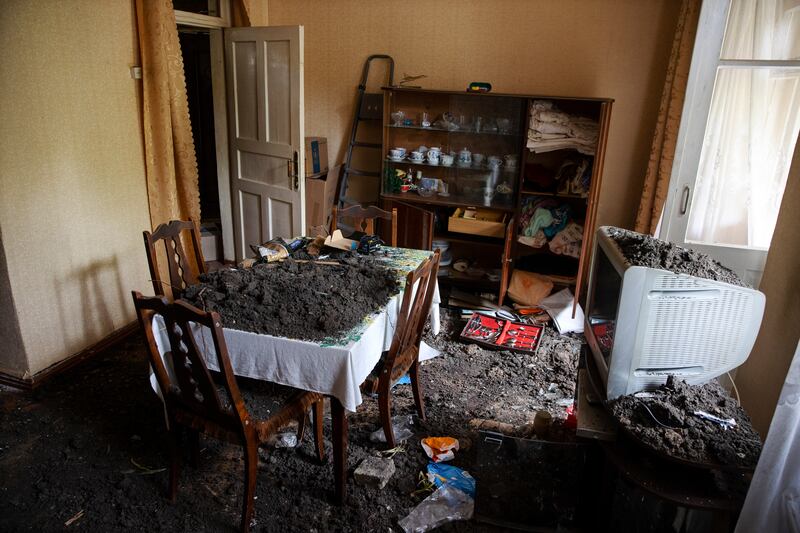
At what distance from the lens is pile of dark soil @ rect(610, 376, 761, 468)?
1.45 metres

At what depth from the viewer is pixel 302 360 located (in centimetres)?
178

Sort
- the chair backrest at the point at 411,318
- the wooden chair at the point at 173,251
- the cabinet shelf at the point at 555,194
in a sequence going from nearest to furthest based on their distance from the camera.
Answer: the chair backrest at the point at 411,318
the wooden chair at the point at 173,251
the cabinet shelf at the point at 555,194

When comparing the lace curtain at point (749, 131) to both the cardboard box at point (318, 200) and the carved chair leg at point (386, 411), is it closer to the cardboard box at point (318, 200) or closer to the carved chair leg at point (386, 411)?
the carved chair leg at point (386, 411)

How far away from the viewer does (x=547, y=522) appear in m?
1.90

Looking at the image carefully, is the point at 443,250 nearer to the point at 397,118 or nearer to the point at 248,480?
the point at 397,118

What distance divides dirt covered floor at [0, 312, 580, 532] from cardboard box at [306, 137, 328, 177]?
1.85 meters

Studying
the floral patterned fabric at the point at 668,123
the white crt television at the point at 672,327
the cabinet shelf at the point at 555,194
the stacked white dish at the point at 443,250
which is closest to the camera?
the white crt television at the point at 672,327

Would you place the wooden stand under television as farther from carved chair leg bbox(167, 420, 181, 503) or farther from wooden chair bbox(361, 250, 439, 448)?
carved chair leg bbox(167, 420, 181, 503)

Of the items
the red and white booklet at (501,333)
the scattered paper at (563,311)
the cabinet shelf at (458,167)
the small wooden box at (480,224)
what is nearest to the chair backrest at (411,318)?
the red and white booklet at (501,333)

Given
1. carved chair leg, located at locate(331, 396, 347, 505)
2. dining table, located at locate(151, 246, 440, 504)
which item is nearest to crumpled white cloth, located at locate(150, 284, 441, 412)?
dining table, located at locate(151, 246, 440, 504)

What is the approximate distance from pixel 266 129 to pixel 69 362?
6.38ft

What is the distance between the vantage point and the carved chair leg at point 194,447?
214 cm

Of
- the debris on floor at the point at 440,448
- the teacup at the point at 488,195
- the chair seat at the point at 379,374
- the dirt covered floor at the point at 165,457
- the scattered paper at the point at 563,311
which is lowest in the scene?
the dirt covered floor at the point at 165,457

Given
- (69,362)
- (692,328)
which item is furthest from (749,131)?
(69,362)
